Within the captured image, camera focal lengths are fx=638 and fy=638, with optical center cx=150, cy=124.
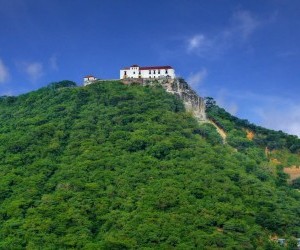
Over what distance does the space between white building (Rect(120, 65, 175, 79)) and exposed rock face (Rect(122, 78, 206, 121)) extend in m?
1.52

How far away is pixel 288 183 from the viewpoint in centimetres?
7788

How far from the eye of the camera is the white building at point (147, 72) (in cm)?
8656

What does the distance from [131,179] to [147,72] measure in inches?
1123

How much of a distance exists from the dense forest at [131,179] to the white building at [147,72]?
379 cm

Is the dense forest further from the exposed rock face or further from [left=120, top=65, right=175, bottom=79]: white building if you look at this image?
[left=120, top=65, right=175, bottom=79]: white building

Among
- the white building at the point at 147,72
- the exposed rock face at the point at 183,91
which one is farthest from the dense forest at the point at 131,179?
the white building at the point at 147,72

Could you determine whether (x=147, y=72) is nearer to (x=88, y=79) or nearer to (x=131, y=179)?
(x=88, y=79)

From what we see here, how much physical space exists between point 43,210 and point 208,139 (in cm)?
2600

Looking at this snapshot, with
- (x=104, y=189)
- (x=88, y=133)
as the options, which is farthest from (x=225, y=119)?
(x=104, y=189)

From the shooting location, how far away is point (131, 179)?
6116 centimetres

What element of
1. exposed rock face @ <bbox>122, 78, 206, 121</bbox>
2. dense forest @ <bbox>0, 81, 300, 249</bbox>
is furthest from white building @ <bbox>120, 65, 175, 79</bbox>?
dense forest @ <bbox>0, 81, 300, 249</bbox>

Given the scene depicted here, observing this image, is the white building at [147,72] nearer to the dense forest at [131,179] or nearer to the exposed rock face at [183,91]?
the exposed rock face at [183,91]

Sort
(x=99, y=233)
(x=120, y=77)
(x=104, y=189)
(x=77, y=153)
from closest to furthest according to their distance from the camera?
(x=99, y=233) → (x=104, y=189) → (x=77, y=153) → (x=120, y=77)

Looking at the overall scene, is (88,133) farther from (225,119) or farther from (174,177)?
(225,119)
